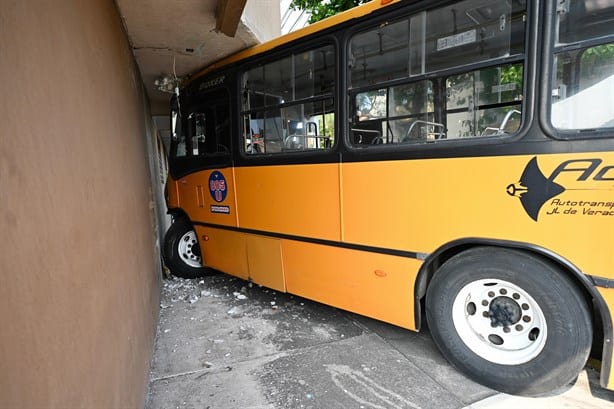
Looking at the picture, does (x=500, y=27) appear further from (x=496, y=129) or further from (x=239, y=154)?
(x=239, y=154)

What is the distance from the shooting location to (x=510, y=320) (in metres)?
2.40

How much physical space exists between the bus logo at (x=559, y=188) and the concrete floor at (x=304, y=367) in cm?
122

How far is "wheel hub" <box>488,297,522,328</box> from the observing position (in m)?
2.38

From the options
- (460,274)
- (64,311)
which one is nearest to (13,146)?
(64,311)

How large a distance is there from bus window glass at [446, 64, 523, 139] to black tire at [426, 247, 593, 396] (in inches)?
31.8

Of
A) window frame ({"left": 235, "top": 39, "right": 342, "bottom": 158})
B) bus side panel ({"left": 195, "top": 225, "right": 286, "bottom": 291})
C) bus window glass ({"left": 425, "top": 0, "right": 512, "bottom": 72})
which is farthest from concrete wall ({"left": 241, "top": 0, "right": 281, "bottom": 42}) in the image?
bus side panel ({"left": 195, "top": 225, "right": 286, "bottom": 291})

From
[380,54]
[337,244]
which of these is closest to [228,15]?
[380,54]

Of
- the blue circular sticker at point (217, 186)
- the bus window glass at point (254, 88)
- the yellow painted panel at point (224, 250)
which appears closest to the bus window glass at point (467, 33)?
the bus window glass at point (254, 88)

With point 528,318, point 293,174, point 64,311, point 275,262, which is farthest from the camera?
point 275,262

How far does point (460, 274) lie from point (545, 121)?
108cm

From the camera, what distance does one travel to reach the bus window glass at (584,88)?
198cm

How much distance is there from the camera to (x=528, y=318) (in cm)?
234

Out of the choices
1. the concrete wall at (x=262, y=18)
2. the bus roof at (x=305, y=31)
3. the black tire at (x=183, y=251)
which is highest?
the concrete wall at (x=262, y=18)

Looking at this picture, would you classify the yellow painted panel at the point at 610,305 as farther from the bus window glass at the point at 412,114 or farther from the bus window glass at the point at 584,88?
the bus window glass at the point at 412,114
